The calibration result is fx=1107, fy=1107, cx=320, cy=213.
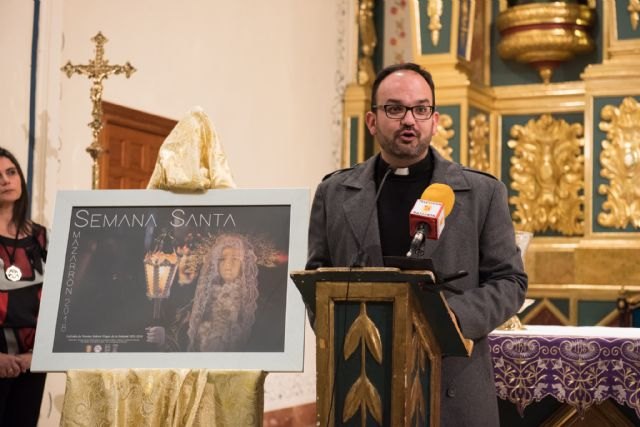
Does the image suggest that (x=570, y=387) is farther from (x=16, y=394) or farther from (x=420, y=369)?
(x=16, y=394)

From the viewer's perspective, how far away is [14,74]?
5.55 meters

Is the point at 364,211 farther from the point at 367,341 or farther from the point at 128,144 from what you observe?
the point at 128,144

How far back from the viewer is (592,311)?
727cm

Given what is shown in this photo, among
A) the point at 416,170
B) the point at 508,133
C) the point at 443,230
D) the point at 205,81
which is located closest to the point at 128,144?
the point at 205,81

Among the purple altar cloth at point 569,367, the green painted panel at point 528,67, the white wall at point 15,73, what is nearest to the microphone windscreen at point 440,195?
the purple altar cloth at point 569,367

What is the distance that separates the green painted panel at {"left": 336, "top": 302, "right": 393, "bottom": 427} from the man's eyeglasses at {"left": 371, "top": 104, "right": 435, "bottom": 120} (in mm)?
625

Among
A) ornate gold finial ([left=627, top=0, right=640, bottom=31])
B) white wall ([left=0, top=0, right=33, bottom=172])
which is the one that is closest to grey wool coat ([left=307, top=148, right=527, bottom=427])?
white wall ([left=0, top=0, right=33, bottom=172])

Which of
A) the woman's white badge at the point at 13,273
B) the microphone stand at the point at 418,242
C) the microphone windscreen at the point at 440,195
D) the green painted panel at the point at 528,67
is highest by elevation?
the green painted panel at the point at 528,67

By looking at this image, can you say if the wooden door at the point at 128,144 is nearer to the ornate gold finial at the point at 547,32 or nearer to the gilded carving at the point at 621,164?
the ornate gold finial at the point at 547,32

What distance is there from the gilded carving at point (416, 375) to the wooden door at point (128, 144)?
4.20 meters

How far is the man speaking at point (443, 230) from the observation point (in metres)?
2.66

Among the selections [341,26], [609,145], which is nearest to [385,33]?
[341,26]

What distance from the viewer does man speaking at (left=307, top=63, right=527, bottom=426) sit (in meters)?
2.66

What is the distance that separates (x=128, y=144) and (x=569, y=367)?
3611 millimetres
